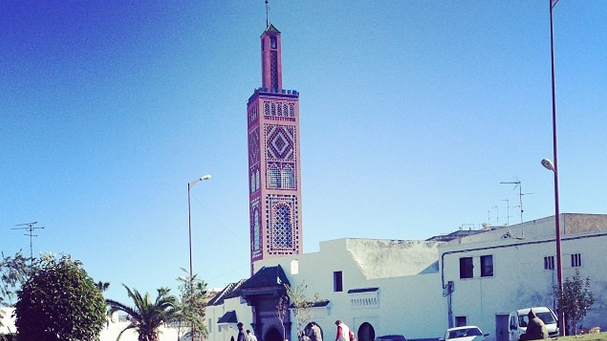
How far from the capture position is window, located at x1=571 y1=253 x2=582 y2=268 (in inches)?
1459

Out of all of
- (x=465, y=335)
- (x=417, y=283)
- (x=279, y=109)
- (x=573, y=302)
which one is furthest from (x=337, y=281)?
(x=279, y=109)

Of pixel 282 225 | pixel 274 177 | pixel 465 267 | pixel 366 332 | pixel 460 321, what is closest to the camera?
pixel 460 321

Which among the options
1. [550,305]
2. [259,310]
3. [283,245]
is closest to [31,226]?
[259,310]

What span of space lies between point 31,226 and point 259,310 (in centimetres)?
2010

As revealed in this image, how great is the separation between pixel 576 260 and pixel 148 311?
64.4ft

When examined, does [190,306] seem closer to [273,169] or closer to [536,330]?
[536,330]

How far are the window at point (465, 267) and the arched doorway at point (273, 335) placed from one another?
16186mm

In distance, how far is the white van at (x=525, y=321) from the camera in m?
32.4

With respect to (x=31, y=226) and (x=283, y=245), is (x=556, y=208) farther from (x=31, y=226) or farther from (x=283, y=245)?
(x=283, y=245)

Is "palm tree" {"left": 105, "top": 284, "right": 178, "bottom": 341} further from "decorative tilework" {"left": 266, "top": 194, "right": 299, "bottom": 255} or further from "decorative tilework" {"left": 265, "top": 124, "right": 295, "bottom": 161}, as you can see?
"decorative tilework" {"left": 265, "top": 124, "right": 295, "bottom": 161}

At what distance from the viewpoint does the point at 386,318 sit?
154ft

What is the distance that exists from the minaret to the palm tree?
43507 mm

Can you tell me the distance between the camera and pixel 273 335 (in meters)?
55.7

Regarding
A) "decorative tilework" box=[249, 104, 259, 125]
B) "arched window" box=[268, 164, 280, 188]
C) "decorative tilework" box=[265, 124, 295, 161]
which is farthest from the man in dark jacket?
"decorative tilework" box=[249, 104, 259, 125]
